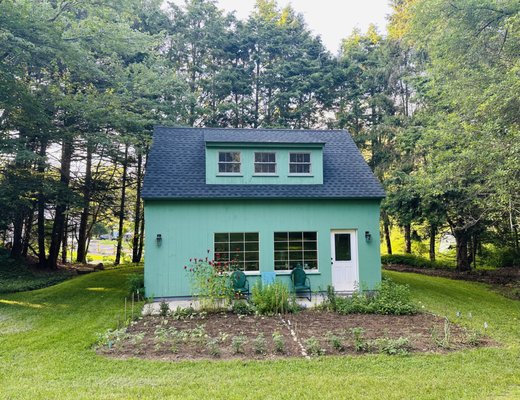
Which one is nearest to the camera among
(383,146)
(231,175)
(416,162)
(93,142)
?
(231,175)

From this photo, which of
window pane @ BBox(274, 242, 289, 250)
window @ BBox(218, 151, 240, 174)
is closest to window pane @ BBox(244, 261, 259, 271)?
window pane @ BBox(274, 242, 289, 250)

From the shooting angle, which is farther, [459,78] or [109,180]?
[109,180]

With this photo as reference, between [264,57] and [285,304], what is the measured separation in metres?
20.5

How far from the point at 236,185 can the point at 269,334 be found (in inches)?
210

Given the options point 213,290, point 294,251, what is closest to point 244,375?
point 213,290

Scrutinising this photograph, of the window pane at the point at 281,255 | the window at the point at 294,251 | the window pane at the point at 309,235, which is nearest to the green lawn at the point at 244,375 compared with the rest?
the window at the point at 294,251

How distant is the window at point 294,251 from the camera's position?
10.7 m

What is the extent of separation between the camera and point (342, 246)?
36.0ft

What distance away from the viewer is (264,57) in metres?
24.7

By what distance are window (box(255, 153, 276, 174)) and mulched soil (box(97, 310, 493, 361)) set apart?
185 inches

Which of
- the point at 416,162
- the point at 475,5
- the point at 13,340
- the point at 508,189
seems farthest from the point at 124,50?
the point at 416,162

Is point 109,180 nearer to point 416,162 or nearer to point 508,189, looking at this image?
point 416,162

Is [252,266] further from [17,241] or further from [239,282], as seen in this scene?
[17,241]

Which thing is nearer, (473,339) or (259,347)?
(259,347)
